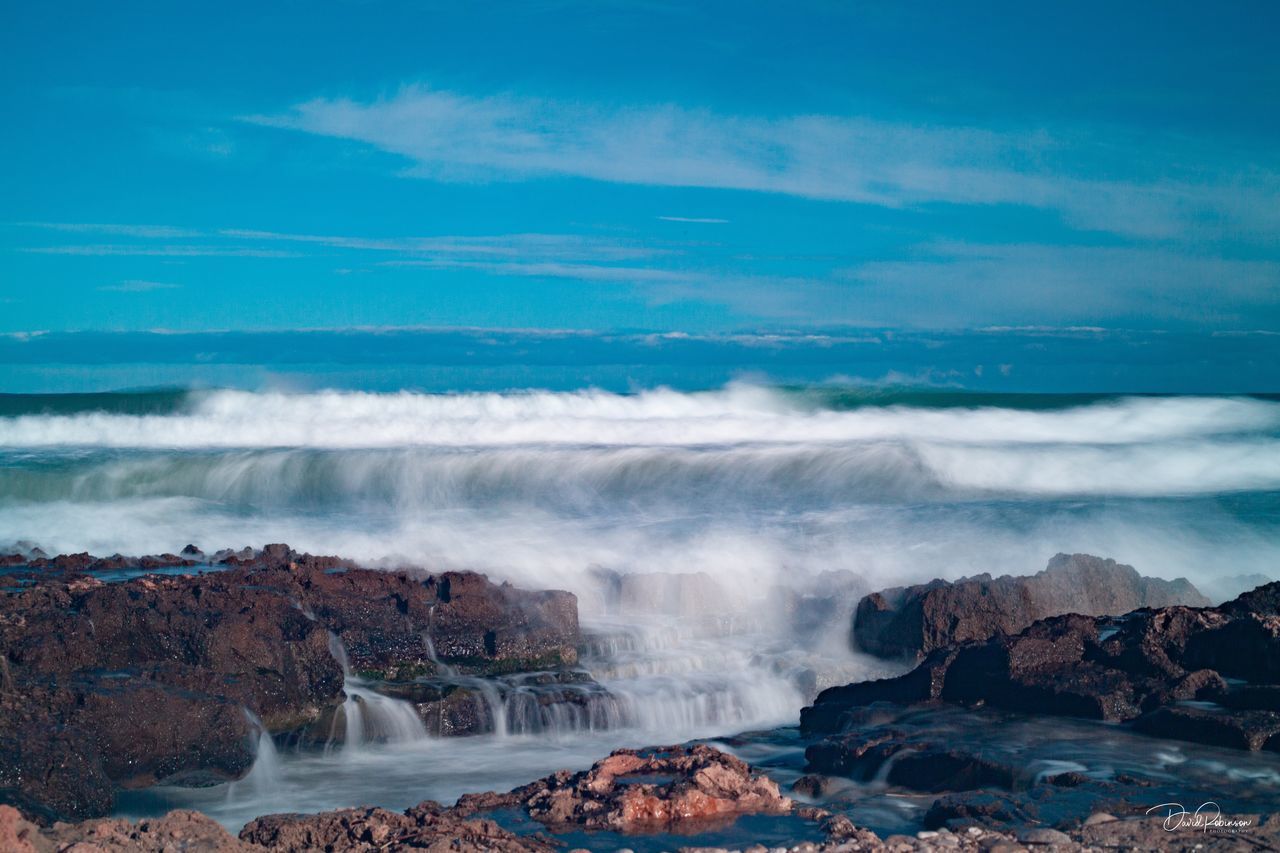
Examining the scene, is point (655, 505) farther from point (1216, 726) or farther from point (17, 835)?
point (17, 835)

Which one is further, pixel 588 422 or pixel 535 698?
pixel 588 422

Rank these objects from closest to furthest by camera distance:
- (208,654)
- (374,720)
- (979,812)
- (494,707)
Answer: (979,812), (208,654), (374,720), (494,707)

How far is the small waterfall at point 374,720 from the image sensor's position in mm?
7117

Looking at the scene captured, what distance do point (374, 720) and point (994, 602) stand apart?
4.20 metres

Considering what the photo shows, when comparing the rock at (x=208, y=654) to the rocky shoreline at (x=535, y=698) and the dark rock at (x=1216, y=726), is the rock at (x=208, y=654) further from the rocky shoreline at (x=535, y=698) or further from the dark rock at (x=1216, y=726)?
the dark rock at (x=1216, y=726)

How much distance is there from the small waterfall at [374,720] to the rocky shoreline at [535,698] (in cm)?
3

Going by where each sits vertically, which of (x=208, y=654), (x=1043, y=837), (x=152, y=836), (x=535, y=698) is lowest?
(x=1043, y=837)

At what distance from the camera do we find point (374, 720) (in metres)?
7.25

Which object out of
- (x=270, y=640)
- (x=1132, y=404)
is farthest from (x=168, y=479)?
(x=1132, y=404)

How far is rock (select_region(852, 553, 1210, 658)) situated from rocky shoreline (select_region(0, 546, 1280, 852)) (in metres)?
0.02

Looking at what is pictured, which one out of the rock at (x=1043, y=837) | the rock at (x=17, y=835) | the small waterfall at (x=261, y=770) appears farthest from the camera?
the small waterfall at (x=261, y=770)

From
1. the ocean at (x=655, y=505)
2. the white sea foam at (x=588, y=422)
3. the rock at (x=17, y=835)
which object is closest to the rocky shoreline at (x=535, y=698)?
the rock at (x=17, y=835)

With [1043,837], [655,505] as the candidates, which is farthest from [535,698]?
[655,505]

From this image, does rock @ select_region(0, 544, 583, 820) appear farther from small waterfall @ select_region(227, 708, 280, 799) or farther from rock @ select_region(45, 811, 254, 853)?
rock @ select_region(45, 811, 254, 853)
